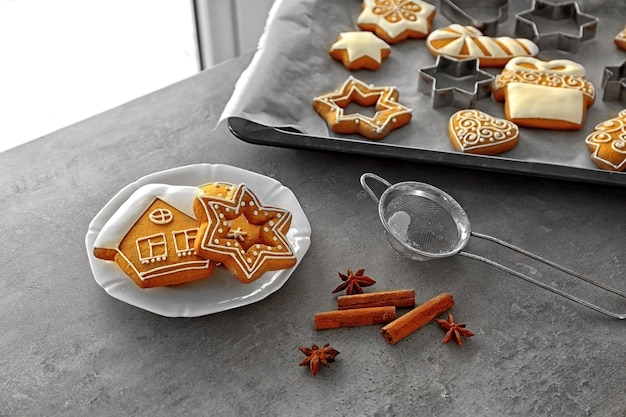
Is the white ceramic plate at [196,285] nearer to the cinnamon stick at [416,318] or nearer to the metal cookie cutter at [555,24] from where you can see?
the cinnamon stick at [416,318]

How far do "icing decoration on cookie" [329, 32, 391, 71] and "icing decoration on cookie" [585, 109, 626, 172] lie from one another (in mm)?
404

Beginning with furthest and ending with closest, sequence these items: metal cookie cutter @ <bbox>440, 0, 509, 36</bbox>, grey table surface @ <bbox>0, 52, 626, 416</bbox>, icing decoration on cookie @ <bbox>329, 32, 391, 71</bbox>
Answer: metal cookie cutter @ <bbox>440, 0, 509, 36</bbox>
icing decoration on cookie @ <bbox>329, 32, 391, 71</bbox>
grey table surface @ <bbox>0, 52, 626, 416</bbox>

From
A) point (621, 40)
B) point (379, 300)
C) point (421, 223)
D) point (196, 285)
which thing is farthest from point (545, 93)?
point (196, 285)

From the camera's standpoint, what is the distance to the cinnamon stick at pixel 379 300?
1.09 meters

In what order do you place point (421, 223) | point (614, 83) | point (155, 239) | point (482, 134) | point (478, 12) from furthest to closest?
1. point (478, 12)
2. point (614, 83)
3. point (482, 134)
4. point (421, 223)
5. point (155, 239)

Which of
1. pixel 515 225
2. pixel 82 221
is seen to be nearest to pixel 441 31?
pixel 515 225

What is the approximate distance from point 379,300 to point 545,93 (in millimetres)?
531

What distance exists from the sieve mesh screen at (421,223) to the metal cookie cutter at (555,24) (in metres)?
0.54

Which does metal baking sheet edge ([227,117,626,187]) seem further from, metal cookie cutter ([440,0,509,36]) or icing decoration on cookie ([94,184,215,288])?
metal cookie cutter ([440,0,509,36])

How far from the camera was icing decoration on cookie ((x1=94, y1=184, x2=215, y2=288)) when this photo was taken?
1.04 metres

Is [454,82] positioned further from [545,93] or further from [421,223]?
[421,223]

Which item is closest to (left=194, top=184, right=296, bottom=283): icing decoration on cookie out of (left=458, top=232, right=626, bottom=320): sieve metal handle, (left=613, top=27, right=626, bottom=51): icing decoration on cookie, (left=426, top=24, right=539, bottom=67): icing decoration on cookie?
(left=458, top=232, right=626, bottom=320): sieve metal handle

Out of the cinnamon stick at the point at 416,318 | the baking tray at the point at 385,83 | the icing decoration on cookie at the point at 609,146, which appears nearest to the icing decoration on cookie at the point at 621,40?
the baking tray at the point at 385,83

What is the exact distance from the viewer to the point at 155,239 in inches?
42.0
